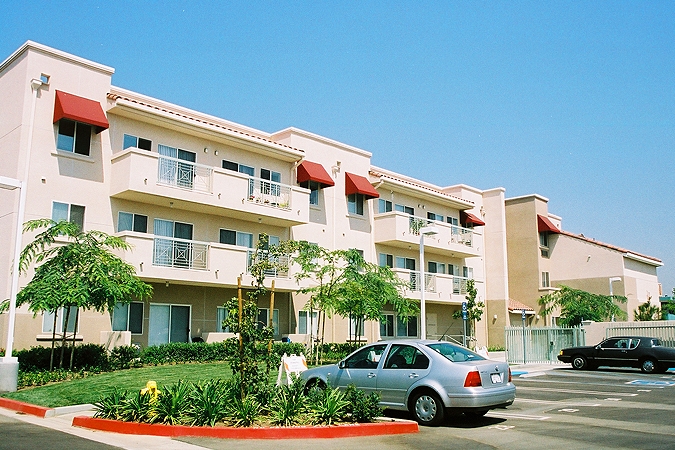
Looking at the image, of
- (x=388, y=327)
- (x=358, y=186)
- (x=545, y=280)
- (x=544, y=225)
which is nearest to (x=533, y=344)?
(x=388, y=327)

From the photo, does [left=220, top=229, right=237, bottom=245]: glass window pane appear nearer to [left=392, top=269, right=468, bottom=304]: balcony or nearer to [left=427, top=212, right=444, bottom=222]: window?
[left=392, top=269, right=468, bottom=304]: balcony

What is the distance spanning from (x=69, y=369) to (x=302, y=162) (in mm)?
14911

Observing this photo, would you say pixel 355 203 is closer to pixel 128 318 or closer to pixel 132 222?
pixel 132 222

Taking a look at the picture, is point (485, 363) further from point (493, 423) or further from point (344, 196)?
point (344, 196)

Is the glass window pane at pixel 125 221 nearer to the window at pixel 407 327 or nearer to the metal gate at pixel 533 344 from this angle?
the window at pixel 407 327

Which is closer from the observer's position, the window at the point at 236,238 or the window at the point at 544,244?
the window at the point at 236,238

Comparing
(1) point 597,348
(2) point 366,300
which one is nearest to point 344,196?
Answer: (2) point 366,300

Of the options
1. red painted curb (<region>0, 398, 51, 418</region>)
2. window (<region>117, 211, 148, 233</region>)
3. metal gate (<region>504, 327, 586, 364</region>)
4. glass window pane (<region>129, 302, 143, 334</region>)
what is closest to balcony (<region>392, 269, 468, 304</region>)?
metal gate (<region>504, 327, 586, 364</region>)

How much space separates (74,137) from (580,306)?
3287 centimetres

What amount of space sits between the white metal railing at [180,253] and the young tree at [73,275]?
3.17 m

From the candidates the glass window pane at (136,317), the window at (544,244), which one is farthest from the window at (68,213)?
the window at (544,244)

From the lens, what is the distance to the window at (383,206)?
36031 mm

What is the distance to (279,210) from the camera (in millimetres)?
28312

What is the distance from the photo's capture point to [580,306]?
4244 centimetres
